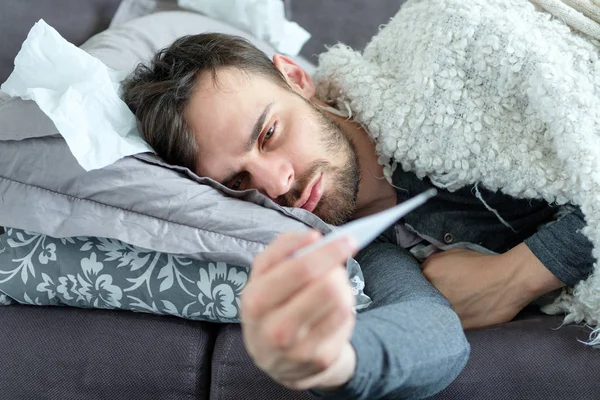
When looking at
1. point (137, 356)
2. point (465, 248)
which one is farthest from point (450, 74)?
point (137, 356)

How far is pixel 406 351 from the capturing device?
67 centimetres

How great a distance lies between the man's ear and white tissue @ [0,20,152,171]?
329mm

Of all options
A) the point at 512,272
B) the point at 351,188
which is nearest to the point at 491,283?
the point at 512,272

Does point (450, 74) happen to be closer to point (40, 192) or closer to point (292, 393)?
point (292, 393)

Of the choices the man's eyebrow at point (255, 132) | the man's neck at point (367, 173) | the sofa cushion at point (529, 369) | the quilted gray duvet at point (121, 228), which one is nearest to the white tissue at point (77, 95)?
the quilted gray duvet at point (121, 228)

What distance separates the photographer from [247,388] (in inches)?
36.1

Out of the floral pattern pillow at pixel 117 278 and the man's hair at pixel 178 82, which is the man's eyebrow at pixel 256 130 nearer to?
the man's hair at pixel 178 82

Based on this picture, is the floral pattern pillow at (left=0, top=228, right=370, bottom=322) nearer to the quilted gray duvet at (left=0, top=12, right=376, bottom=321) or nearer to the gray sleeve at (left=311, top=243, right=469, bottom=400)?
the quilted gray duvet at (left=0, top=12, right=376, bottom=321)

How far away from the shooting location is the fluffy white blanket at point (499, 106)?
978 millimetres

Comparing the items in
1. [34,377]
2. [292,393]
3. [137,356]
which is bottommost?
[34,377]

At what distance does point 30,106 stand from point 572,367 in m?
0.90

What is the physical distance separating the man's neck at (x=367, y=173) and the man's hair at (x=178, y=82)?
15 cm

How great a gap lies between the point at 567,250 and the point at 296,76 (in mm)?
617

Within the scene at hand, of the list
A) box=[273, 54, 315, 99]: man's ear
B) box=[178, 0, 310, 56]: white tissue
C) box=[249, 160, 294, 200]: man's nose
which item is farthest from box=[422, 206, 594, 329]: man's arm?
box=[178, 0, 310, 56]: white tissue
